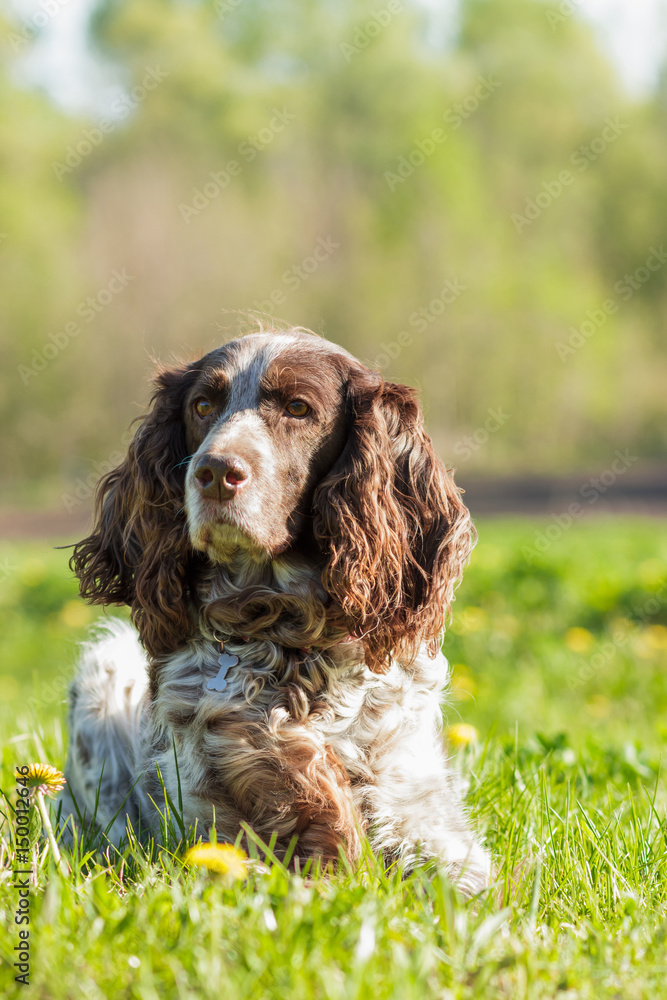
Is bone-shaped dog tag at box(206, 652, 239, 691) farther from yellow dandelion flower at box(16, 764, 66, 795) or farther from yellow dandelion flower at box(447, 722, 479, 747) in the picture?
yellow dandelion flower at box(447, 722, 479, 747)

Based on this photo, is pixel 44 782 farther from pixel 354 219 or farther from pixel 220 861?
pixel 354 219

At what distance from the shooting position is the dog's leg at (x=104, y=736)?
343cm

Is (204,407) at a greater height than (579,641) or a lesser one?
greater

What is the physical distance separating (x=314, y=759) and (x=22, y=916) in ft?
2.81

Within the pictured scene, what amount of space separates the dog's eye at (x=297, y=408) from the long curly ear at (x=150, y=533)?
407 mm
